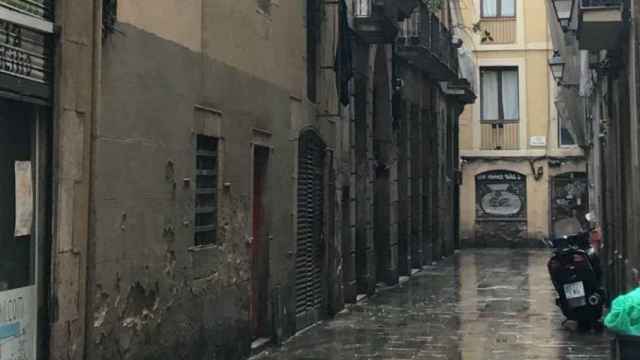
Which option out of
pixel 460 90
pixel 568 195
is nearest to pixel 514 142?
pixel 568 195

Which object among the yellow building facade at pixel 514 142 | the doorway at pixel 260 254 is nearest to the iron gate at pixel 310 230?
the doorway at pixel 260 254

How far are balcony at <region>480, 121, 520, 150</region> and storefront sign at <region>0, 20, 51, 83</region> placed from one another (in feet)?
105

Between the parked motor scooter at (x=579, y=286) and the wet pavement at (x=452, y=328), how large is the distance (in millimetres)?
363

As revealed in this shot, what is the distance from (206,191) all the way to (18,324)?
3.75 m

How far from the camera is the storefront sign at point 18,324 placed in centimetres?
655

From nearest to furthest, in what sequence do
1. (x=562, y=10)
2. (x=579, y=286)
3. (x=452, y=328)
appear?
1. (x=579, y=286)
2. (x=452, y=328)
3. (x=562, y=10)

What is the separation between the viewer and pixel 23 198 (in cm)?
677

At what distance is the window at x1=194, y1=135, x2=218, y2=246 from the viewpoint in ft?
33.0

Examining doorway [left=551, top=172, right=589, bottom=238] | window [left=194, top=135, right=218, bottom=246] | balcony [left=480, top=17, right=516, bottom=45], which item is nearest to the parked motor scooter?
window [left=194, top=135, right=218, bottom=246]

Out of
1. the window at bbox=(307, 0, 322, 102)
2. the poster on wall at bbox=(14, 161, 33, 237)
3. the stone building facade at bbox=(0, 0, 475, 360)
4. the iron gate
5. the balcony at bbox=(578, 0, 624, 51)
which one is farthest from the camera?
the window at bbox=(307, 0, 322, 102)

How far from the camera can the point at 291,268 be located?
13461 mm

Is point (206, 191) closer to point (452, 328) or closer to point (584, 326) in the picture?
point (452, 328)

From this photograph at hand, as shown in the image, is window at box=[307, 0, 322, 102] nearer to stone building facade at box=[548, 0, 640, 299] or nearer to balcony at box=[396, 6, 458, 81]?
stone building facade at box=[548, 0, 640, 299]

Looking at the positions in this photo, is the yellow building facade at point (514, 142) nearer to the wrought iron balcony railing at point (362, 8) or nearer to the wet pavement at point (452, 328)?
the wet pavement at point (452, 328)
